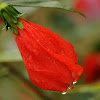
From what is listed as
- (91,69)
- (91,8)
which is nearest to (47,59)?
(91,69)

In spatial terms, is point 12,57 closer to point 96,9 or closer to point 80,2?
point 80,2

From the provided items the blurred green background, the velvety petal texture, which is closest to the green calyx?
the velvety petal texture

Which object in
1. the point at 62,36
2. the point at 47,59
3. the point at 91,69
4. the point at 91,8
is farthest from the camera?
the point at 91,8

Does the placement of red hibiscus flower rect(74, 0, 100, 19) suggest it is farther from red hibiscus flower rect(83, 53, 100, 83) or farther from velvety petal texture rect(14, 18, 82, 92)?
velvety petal texture rect(14, 18, 82, 92)

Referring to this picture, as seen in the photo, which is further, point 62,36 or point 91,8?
point 91,8

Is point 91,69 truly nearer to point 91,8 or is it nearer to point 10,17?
point 91,8

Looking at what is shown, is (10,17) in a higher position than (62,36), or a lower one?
higher
